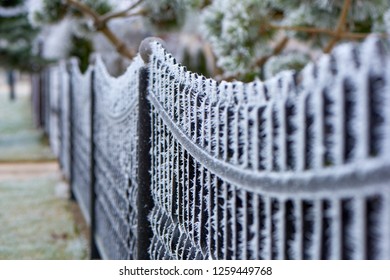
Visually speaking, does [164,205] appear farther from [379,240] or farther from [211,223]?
[379,240]

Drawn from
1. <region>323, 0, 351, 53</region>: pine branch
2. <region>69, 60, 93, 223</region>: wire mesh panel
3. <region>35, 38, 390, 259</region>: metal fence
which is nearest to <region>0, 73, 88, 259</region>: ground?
<region>69, 60, 93, 223</region>: wire mesh panel

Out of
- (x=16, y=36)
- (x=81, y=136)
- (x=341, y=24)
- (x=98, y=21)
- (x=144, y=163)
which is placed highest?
(x=16, y=36)

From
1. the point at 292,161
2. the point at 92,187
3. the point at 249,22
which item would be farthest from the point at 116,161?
the point at 292,161

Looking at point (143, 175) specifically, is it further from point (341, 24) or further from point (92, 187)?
point (341, 24)

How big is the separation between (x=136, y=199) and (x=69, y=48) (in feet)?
45.7

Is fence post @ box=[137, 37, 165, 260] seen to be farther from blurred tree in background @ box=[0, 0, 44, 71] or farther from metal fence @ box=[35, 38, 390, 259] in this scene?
blurred tree in background @ box=[0, 0, 44, 71]

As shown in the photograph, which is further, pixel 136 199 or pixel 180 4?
pixel 180 4

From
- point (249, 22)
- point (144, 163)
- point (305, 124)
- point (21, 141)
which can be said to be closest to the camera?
point (305, 124)

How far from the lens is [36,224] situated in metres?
6.02

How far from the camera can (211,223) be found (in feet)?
5.95

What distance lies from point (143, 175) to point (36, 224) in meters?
3.62

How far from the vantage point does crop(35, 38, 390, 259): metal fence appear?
1.02 metres

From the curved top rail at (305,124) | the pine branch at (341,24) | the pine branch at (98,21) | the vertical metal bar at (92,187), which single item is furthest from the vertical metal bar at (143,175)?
the pine branch at (98,21)
